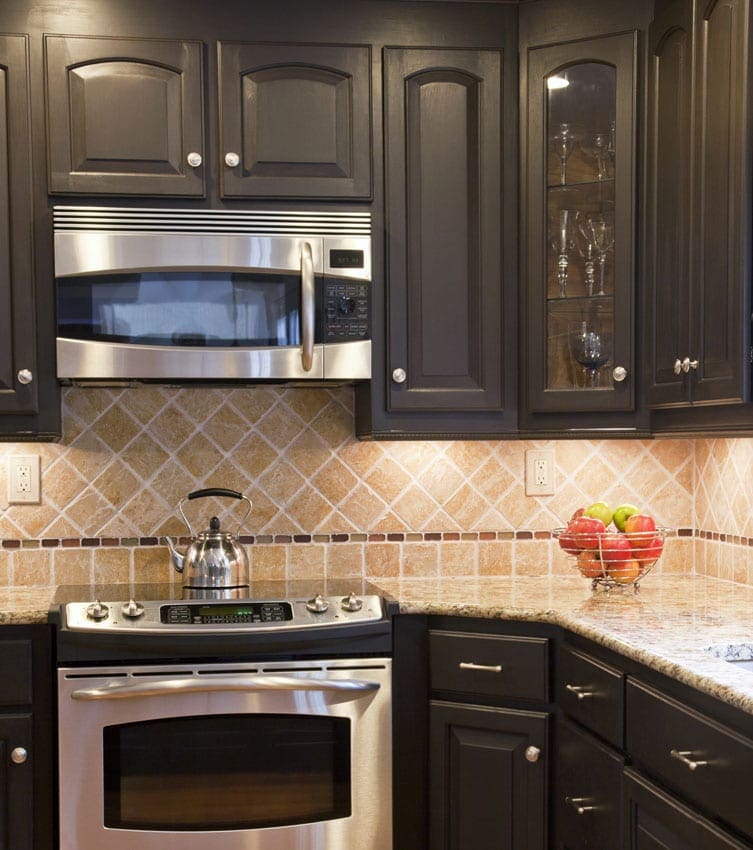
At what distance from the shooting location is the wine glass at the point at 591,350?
9.27 feet

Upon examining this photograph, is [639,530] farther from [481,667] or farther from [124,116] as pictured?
[124,116]

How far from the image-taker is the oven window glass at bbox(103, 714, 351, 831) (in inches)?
101

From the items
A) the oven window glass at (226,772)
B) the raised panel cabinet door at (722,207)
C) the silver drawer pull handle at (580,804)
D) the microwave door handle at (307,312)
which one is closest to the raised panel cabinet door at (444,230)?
the microwave door handle at (307,312)

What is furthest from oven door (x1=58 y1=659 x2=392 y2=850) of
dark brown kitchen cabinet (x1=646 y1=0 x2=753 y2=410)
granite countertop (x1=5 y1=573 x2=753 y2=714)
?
dark brown kitchen cabinet (x1=646 y1=0 x2=753 y2=410)

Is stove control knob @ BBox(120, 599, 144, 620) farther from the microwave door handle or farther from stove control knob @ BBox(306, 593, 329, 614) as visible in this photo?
the microwave door handle

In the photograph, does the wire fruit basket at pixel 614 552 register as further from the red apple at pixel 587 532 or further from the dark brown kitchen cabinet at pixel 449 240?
the dark brown kitchen cabinet at pixel 449 240

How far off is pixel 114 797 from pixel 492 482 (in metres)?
1.35

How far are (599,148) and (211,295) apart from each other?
1.07 meters

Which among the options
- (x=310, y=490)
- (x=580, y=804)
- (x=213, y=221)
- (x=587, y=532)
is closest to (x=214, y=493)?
(x=310, y=490)

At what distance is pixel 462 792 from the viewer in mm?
2611

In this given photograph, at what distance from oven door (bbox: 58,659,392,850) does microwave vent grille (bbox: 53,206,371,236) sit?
3.55 feet

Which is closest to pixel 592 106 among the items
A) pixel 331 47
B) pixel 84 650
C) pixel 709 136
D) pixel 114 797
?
pixel 709 136

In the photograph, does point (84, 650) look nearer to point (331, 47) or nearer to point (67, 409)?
point (67, 409)

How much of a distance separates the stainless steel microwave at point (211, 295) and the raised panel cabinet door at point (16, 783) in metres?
0.85
